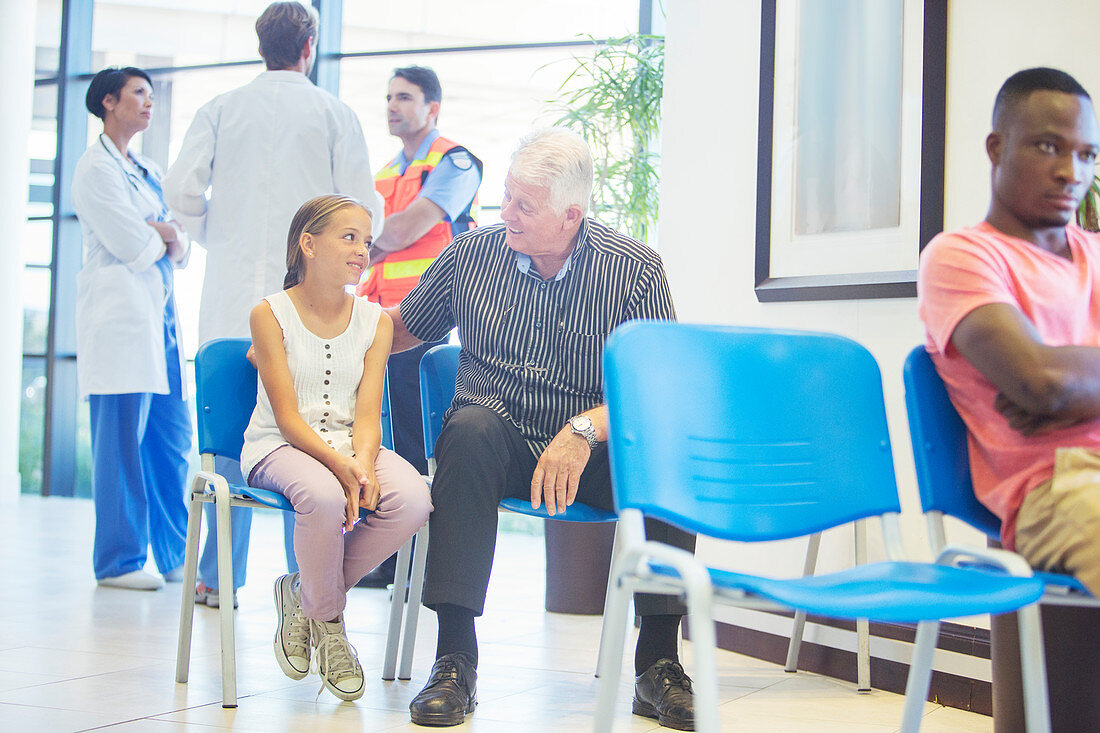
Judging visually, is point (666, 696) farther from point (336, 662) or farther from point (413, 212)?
point (413, 212)

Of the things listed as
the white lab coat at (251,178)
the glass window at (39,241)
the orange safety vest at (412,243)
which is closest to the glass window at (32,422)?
the glass window at (39,241)

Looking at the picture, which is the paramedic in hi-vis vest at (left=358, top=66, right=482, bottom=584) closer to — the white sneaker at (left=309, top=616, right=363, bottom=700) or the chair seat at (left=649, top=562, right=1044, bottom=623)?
the white sneaker at (left=309, top=616, right=363, bottom=700)

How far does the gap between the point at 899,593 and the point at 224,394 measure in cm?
152

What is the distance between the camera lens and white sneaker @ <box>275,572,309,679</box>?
2.09 meters

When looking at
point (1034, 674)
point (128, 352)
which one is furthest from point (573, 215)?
point (128, 352)

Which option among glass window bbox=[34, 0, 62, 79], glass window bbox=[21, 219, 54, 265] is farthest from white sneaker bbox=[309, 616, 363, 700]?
glass window bbox=[34, 0, 62, 79]

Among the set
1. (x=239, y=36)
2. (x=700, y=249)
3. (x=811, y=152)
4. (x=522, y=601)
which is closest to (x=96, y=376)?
(x=522, y=601)

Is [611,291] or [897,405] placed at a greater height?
[611,291]

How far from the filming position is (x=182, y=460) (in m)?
3.53

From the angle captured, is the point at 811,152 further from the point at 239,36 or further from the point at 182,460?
the point at 239,36

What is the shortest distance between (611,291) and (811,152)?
0.82m

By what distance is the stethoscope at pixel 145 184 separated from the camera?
3422 millimetres

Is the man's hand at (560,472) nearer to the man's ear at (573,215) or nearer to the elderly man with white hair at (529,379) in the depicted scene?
the elderly man with white hair at (529,379)

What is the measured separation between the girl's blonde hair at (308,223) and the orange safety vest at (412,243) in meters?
0.97
